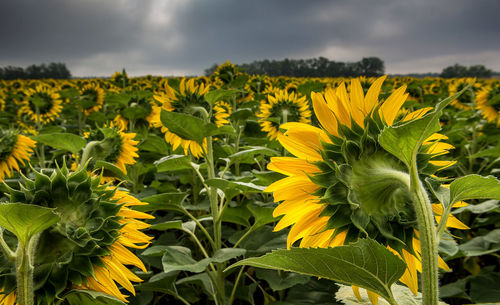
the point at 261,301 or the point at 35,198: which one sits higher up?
the point at 35,198

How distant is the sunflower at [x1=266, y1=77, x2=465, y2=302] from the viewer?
0.65m

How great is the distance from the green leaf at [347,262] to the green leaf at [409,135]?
0.47 feet

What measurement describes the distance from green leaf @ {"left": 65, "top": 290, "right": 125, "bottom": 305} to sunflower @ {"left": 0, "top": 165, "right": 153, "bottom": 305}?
2 cm

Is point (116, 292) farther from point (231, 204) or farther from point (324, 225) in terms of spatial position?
point (231, 204)

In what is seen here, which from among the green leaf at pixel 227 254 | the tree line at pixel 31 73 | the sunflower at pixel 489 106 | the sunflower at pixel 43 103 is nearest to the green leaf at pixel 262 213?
the green leaf at pixel 227 254

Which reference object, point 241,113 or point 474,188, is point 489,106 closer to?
point 241,113

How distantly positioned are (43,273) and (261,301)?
1.62m

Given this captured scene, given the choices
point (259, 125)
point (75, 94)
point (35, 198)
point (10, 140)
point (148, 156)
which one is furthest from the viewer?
point (75, 94)

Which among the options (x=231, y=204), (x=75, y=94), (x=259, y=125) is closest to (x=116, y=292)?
(x=231, y=204)

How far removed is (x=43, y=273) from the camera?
735mm

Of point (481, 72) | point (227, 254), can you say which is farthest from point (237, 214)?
point (481, 72)

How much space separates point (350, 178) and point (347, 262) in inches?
6.2

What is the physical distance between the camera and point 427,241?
58 centimetres

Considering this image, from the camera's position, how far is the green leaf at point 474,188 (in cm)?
59
